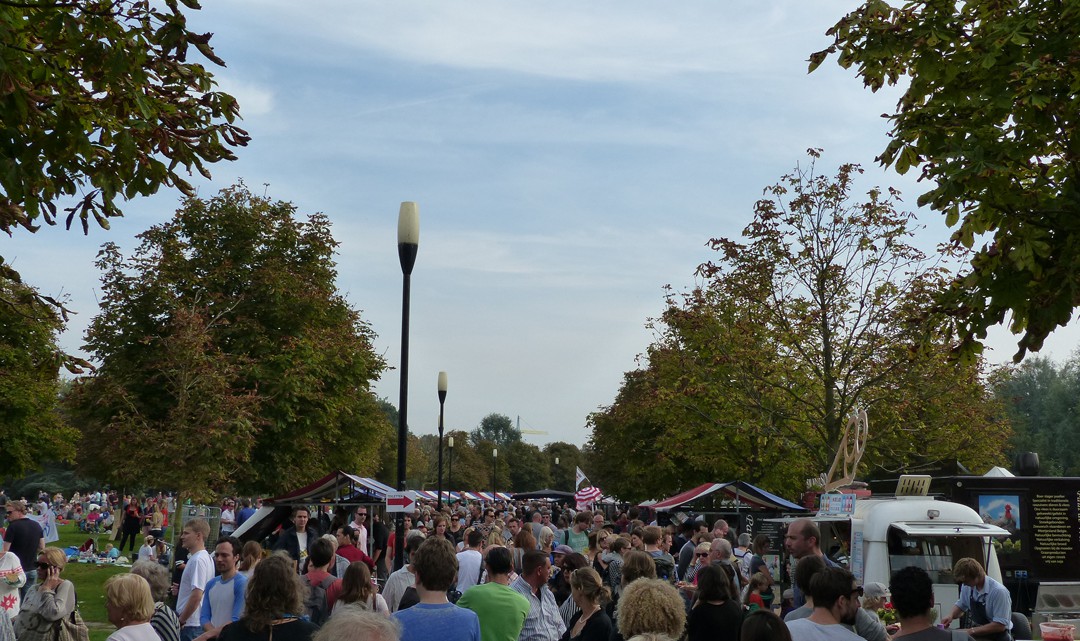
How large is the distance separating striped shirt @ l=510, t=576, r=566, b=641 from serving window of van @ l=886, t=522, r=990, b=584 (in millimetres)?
6001

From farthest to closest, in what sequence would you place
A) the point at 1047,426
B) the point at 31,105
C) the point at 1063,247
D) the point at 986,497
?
the point at 1047,426 < the point at 986,497 < the point at 1063,247 < the point at 31,105

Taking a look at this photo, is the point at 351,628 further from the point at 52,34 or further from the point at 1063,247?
the point at 1063,247

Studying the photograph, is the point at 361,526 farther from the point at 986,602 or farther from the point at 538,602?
the point at 986,602

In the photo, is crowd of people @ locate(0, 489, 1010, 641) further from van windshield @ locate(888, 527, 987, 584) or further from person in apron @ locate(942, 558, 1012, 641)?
van windshield @ locate(888, 527, 987, 584)

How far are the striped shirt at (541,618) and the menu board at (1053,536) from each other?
33.3 ft

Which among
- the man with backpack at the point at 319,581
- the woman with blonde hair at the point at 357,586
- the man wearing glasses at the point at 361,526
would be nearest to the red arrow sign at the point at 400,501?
the man wearing glasses at the point at 361,526

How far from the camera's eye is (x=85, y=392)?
3422 cm

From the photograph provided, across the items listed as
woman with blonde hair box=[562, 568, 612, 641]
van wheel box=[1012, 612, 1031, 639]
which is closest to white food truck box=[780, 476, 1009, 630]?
van wheel box=[1012, 612, 1031, 639]

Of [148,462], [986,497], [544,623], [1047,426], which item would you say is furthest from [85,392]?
[1047,426]

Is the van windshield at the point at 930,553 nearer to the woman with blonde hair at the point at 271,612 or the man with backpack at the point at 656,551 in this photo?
the man with backpack at the point at 656,551

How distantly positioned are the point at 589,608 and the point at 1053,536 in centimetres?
1094

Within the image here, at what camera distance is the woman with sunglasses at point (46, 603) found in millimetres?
8789

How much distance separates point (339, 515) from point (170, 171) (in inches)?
402

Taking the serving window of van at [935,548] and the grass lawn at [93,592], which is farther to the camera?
the grass lawn at [93,592]
